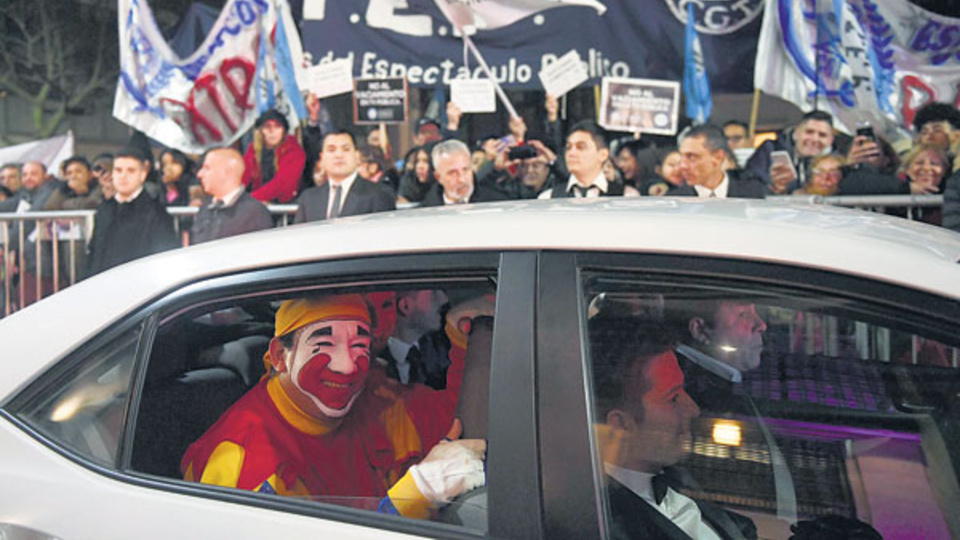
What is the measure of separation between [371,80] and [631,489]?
6.00 metres

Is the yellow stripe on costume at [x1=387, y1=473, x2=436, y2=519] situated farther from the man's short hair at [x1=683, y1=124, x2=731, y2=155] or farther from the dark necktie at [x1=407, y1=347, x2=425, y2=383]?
the man's short hair at [x1=683, y1=124, x2=731, y2=155]

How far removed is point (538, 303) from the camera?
1676mm

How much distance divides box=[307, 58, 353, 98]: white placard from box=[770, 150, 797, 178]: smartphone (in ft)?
9.92

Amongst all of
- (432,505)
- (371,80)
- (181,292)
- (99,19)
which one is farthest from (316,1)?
(432,505)

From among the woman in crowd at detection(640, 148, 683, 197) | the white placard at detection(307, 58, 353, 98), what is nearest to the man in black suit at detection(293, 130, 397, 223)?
the white placard at detection(307, 58, 353, 98)

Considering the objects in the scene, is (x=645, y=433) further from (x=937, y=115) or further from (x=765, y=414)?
(x=937, y=115)

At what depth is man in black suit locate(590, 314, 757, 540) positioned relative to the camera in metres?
1.60

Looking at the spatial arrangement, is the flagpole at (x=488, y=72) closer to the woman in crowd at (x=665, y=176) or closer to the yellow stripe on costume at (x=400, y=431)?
the woman in crowd at (x=665, y=176)

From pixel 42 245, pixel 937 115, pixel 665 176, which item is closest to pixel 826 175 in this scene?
pixel 937 115

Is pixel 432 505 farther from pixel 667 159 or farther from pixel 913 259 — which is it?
pixel 667 159

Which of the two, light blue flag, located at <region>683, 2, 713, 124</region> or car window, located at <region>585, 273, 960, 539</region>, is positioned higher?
light blue flag, located at <region>683, 2, 713, 124</region>

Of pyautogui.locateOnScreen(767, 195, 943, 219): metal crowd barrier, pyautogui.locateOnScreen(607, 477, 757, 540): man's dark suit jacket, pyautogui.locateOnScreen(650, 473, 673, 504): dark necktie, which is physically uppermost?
pyautogui.locateOnScreen(767, 195, 943, 219): metal crowd barrier

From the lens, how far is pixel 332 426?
196 centimetres

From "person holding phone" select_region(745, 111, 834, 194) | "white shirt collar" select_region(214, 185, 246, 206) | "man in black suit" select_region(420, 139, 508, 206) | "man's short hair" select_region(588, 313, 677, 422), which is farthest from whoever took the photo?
"white shirt collar" select_region(214, 185, 246, 206)
